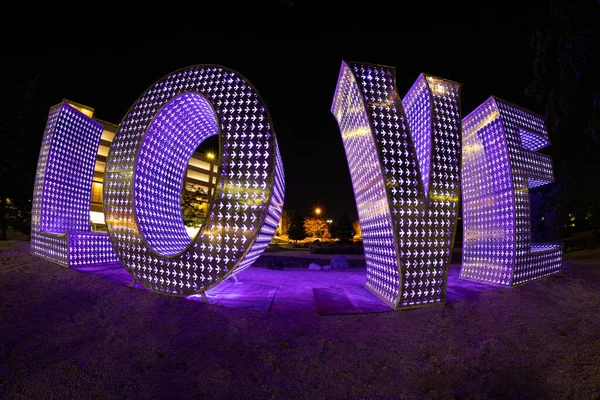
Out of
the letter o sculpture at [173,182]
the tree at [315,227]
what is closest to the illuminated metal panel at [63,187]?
the letter o sculpture at [173,182]

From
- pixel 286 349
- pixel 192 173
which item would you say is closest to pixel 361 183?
pixel 286 349

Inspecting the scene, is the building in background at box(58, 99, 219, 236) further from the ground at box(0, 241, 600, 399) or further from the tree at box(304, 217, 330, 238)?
the ground at box(0, 241, 600, 399)

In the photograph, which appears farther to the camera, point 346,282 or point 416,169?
point 346,282

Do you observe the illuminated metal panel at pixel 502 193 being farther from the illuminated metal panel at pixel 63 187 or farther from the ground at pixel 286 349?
the illuminated metal panel at pixel 63 187

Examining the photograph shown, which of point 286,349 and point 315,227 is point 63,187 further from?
point 315,227

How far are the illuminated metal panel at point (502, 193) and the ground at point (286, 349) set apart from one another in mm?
1783

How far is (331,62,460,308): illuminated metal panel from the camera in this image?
19.5ft

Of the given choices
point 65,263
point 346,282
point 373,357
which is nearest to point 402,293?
point 373,357

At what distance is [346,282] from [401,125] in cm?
475

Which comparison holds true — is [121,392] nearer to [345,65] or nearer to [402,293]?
[402,293]

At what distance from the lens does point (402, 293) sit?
583cm

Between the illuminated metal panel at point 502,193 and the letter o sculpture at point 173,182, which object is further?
the illuminated metal panel at point 502,193

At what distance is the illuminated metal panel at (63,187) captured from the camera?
927cm

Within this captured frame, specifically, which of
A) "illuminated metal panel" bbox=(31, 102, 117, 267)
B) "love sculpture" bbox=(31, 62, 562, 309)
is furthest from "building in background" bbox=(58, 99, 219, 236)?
"love sculpture" bbox=(31, 62, 562, 309)
